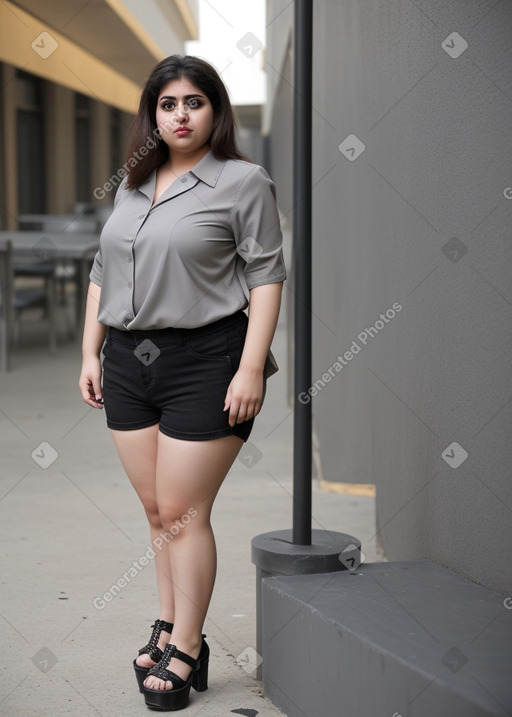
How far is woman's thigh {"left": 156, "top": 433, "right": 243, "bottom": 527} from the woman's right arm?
24cm

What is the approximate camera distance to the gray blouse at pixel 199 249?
211 centimetres

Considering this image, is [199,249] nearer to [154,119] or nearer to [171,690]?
[154,119]

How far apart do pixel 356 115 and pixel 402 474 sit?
1407 mm

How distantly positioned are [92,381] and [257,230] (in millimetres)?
540

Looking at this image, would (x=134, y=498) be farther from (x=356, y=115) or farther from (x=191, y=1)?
(x=191, y=1)

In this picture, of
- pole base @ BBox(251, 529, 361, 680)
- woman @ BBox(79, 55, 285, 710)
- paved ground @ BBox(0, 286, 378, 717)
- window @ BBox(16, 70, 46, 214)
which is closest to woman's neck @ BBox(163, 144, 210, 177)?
woman @ BBox(79, 55, 285, 710)

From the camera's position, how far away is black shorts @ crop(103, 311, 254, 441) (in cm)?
215

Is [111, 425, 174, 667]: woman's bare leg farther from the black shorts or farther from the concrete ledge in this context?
the concrete ledge

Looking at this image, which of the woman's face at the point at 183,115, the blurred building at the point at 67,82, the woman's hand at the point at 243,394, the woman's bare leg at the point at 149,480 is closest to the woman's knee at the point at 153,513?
the woman's bare leg at the point at 149,480

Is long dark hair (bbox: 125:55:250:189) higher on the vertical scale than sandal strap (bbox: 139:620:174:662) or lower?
higher

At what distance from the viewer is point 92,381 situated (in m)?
2.35

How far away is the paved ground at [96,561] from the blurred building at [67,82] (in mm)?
4410

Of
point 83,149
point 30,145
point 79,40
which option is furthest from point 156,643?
point 83,149

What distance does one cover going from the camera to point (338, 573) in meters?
2.31
